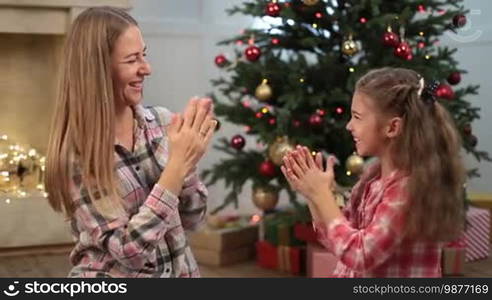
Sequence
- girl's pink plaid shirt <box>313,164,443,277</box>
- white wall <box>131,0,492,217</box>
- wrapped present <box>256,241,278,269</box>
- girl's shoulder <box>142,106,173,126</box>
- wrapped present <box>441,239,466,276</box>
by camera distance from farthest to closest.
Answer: white wall <box>131,0,492,217</box> < wrapped present <box>256,241,278,269</box> < wrapped present <box>441,239,466,276</box> < girl's shoulder <box>142,106,173,126</box> < girl's pink plaid shirt <box>313,164,443,277</box>

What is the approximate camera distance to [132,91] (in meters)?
1.46

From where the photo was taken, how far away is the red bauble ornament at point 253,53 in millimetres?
3465

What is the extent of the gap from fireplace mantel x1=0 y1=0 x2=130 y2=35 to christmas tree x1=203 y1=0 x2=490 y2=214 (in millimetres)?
805

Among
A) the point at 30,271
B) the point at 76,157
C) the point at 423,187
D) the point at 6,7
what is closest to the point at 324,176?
the point at 423,187

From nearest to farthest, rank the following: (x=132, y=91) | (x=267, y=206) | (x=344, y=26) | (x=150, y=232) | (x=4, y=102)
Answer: (x=150, y=232), (x=132, y=91), (x=344, y=26), (x=267, y=206), (x=4, y=102)

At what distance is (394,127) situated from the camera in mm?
1448

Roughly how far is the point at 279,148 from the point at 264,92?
265 mm

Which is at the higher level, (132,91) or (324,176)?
(132,91)

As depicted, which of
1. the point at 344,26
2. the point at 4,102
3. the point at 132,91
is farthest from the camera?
the point at 4,102

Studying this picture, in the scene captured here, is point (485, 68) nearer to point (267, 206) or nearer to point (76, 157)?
point (267, 206)

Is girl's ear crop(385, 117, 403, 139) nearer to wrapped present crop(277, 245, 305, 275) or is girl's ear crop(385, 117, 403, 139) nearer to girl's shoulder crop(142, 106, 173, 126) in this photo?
girl's shoulder crop(142, 106, 173, 126)

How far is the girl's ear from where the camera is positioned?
144 centimetres

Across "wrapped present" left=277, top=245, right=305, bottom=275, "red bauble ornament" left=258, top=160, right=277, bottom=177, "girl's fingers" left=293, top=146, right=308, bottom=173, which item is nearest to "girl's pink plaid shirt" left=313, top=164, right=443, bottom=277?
"girl's fingers" left=293, top=146, right=308, bottom=173

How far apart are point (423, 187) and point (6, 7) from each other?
9.57ft
